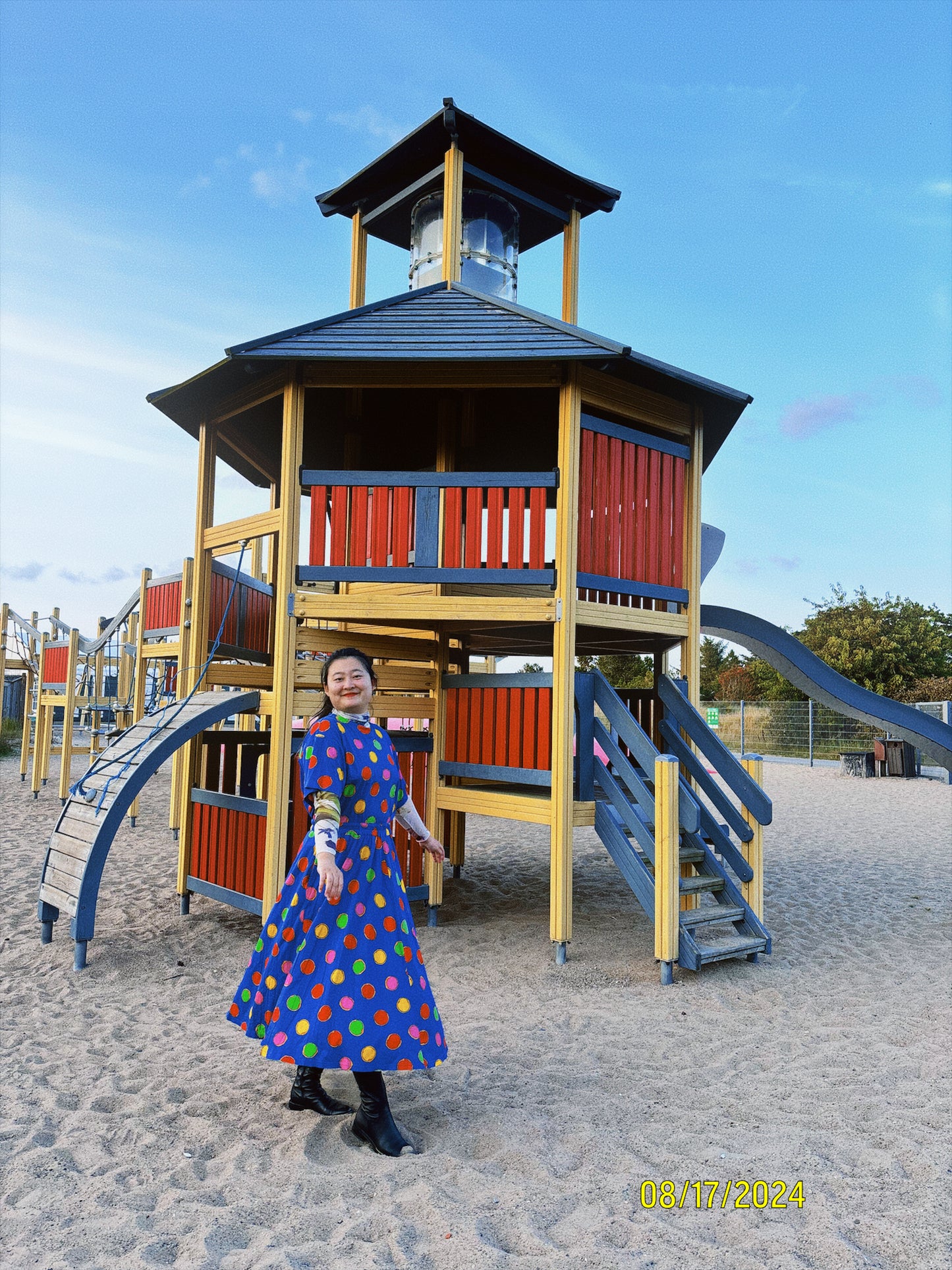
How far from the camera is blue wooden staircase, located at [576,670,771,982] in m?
5.94

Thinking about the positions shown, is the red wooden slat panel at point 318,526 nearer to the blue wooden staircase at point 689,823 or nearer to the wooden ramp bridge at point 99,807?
the wooden ramp bridge at point 99,807

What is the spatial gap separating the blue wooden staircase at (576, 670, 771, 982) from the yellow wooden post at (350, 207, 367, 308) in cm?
429

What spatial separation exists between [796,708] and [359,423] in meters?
22.8

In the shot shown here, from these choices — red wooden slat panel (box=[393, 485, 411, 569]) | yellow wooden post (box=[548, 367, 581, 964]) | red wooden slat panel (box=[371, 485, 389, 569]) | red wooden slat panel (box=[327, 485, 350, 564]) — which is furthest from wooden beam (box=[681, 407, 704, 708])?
red wooden slat panel (box=[327, 485, 350, 564])

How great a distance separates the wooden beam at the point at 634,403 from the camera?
255 inches

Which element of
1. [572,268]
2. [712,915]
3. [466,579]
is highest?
[572,268]

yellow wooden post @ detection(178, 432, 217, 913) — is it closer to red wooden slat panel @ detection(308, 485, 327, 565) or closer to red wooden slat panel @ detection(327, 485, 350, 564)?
red wooden slat panel @ detection(308, 485, 327, 565)

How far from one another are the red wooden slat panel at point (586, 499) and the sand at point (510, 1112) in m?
2.87

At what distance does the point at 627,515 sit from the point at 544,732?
70.7 inches

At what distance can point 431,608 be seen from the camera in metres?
6.21

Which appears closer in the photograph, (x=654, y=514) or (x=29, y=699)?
(x=654, y=514)

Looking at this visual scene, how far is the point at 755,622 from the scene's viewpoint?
25.5 feet

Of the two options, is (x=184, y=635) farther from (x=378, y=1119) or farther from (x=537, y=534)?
(x=378, y=1119)

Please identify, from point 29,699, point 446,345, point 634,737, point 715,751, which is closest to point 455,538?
point 446,345
